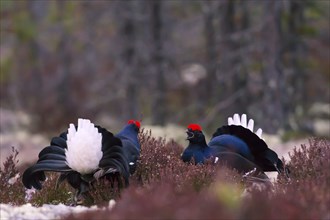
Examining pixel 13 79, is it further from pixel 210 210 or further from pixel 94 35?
pixel 210 210

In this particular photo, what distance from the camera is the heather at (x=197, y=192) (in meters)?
4.27

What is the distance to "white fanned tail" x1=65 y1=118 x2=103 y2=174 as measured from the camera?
6594 mm

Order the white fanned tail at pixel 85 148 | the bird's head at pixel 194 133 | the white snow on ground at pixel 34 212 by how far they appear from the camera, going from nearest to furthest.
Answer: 1. the white snow on ground at pixel 34 212
2. the white fanned tail at pixel 85 148
3. the bird's head at pixel 194 133

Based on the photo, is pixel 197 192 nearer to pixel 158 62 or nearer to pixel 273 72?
pixel 273 72

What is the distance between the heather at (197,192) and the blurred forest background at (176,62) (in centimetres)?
1240

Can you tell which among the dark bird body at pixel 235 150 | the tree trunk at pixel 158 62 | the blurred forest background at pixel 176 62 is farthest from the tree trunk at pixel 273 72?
Answer: the dark bird body at pixel 235 150

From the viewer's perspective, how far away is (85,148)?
6598 mm

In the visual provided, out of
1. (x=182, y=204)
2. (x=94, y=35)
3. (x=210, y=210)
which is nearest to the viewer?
(x=210, y=210)

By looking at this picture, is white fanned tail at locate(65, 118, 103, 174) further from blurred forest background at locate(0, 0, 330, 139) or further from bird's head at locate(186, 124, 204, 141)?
blurred forest background at locate(0, 0, 330, 139)

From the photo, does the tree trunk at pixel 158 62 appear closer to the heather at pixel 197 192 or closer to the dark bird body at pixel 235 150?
the heather at pixel 197 192

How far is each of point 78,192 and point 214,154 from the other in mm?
1456

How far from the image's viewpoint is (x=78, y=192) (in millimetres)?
7066

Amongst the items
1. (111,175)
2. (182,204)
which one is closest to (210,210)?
(182,204)

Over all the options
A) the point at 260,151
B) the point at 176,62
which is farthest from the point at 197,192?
the point at 176,62
